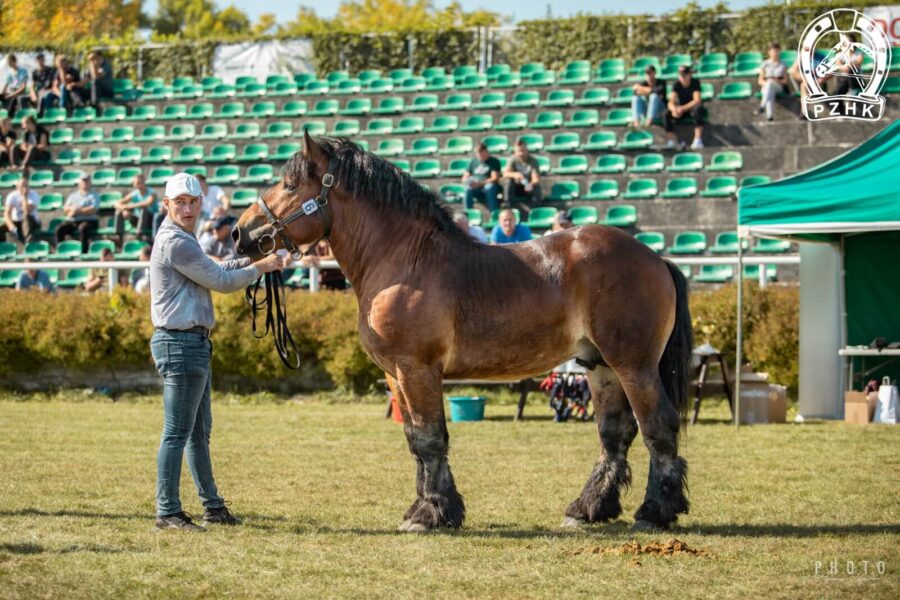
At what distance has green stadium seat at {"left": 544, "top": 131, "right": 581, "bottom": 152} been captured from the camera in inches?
985

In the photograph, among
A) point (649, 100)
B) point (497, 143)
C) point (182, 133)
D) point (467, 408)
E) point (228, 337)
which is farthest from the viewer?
point (182, 133)

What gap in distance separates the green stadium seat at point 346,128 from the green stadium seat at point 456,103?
6.70 feet

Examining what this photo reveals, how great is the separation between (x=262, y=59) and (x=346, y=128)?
21.1 feet

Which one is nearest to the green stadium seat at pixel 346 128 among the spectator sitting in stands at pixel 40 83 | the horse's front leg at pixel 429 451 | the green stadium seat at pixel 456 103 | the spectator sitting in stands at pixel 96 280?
the green stadium seat at pixel 456 103

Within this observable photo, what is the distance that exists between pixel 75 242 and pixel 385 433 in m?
13.2

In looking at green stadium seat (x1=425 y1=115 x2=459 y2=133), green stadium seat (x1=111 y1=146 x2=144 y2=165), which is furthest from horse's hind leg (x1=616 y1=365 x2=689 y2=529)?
green stadium seat (x1=111 y1=146 x2=144 y2=165)

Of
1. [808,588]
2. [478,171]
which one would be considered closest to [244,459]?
[808,588]

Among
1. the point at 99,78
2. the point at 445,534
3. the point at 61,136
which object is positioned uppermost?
the point at 99,78

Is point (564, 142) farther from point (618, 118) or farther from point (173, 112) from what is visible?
point (173, 112)

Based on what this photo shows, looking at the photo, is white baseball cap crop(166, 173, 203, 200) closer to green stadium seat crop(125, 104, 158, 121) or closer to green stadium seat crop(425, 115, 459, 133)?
green stadium seat crop(425, 115, 459, 133)

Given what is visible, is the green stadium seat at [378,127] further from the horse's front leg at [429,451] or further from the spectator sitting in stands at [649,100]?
the horse's front leg at [429,451]

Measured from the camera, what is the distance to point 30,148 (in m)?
28.8

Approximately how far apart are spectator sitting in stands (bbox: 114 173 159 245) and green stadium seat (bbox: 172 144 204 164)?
125 inches

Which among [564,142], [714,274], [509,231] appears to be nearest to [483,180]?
[564,142]
